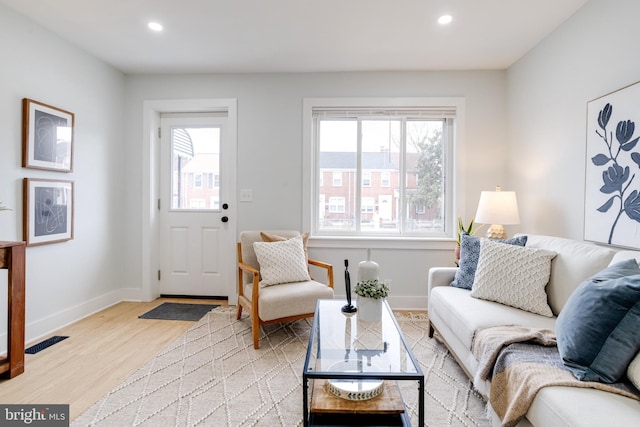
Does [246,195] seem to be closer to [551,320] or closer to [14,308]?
[14,308]

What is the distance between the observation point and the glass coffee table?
126 cm

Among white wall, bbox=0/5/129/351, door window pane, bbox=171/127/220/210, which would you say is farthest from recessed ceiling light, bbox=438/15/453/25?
white wall, bbox=0/5/129/351

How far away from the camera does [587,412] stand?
1.01 m

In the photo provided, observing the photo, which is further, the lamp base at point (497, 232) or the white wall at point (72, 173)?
the lamp base at point (497, 232)

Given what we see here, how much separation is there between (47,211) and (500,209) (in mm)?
3687

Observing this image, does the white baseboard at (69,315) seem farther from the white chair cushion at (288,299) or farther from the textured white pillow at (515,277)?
the textured white pillow at (515,277)

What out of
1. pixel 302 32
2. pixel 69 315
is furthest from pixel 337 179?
pixel 69 315

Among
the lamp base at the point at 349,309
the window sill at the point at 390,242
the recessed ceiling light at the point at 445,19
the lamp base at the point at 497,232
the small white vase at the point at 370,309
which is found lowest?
the lamp base at the point at 349,309

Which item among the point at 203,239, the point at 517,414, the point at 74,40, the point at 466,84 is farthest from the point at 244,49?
the point at 517,414

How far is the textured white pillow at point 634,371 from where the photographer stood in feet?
3.60

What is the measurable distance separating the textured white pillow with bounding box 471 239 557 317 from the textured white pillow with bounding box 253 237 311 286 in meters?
1.35

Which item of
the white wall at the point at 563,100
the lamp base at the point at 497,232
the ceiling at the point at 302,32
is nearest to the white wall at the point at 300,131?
the ceiling at the point at 302,32

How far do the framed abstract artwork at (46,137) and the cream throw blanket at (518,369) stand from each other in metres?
3.27

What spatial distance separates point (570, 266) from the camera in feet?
5.96
